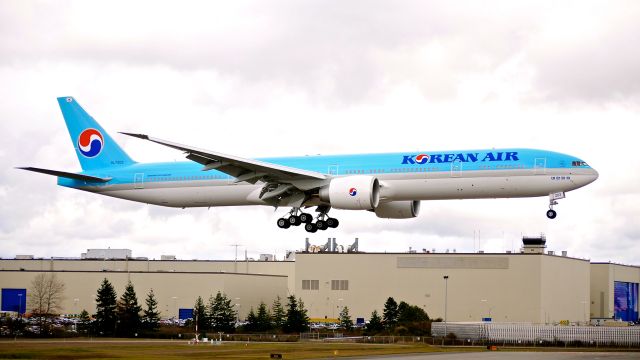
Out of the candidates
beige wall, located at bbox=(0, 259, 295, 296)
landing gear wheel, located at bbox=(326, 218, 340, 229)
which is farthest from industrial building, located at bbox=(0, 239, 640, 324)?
landing gear wheel, located at bbox=(326, 218, 340, 229)

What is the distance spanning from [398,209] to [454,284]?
66.8 meters

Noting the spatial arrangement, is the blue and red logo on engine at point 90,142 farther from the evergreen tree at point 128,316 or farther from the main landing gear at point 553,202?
the main landing gear at point 553,202

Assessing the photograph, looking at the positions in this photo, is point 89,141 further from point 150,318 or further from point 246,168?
point 150,318

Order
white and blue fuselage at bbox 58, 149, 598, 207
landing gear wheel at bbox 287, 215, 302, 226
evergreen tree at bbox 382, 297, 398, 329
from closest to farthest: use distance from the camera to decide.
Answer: white and blue fuselage at bbox 58, 149, 598, 207 < landing gear wheel at bbox 287, 215, 302, 226 < evergreen tree at bbox 382, 297, 398, 329

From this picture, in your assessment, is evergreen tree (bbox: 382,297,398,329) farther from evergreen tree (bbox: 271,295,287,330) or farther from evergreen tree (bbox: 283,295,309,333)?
evergreen tree (bbox: 271,295,287,330)

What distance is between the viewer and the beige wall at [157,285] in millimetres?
137375

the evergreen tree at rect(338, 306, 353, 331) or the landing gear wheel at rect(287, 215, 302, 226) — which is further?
the evergreen tree at rect(338, 306, 353, 331)

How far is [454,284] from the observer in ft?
454

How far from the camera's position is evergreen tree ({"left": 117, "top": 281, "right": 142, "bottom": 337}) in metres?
107

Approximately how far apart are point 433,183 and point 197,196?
63.1 feet

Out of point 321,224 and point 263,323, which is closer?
point 321,224

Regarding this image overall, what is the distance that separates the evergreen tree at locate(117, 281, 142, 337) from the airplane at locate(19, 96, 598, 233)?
3032 cm

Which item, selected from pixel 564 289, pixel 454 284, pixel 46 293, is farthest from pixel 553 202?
pixel 46 293

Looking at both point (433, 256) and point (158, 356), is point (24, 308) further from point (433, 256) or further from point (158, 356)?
point (158, 356)
